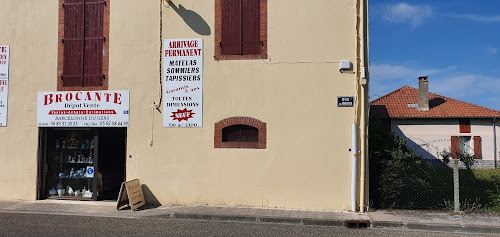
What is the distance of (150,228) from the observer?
7414 millimetres

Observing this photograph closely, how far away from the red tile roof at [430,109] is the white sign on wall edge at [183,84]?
60.7 feet

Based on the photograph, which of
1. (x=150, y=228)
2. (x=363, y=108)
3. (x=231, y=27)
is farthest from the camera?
(x=231, y=27)

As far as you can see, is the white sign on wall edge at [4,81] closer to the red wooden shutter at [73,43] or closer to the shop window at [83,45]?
the shop window at [83,45]

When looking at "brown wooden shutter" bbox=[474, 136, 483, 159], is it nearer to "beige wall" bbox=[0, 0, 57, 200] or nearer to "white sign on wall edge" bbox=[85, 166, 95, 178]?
"white sign on wall edge" bbox=[85, 166, 95, 178]

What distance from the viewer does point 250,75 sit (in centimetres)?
945

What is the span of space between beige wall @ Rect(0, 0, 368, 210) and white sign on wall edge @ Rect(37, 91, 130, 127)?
0.24 metres

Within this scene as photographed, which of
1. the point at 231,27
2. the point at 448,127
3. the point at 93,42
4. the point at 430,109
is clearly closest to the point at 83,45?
the point at 93,42

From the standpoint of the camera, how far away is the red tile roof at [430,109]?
25.5m

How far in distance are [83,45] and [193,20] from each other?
10.2ft

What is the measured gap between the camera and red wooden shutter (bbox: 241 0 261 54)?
374 inches

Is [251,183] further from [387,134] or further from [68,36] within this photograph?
[68,36]

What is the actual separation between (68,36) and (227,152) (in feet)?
17.8

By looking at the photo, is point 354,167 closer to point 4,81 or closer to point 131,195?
point 131,195

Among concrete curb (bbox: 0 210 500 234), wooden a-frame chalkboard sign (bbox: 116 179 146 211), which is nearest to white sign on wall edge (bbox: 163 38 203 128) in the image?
wooden a-frame chalkboard sign (bbox: 116 179 146 211)
